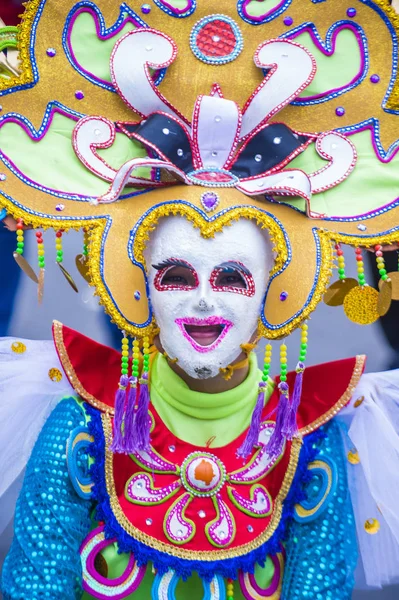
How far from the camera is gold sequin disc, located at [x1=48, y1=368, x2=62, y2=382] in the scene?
8.71ft

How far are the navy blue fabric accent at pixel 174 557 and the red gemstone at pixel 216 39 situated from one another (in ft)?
3.72

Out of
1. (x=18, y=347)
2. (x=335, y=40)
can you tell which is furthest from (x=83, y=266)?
(x=335, y=40)

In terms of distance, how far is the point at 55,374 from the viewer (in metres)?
2.66

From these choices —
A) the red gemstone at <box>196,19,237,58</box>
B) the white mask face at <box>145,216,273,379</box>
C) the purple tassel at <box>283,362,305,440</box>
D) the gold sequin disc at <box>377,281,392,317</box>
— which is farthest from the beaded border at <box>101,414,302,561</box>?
the red gemstone at <box>196,19,237,58</box>

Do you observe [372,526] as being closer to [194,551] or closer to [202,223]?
[194,551]

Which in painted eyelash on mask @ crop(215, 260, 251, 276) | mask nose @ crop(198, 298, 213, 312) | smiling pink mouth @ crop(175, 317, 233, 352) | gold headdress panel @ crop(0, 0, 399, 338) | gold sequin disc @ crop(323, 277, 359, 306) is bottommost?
smiling pink mouth @ crop(175, 317, 233, 352)

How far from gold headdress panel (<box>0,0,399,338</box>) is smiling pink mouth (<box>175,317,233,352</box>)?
5.0 inches

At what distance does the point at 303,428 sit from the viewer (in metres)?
2.64

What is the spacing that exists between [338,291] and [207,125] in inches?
24.3

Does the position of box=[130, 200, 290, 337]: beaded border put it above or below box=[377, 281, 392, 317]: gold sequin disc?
above

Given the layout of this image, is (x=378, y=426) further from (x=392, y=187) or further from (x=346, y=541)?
(x=392, y=187)

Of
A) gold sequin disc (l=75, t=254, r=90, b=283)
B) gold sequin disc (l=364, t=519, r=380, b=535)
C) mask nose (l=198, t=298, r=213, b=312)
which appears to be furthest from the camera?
gold sequin disc (l=75, t=254, r=90, b=283)

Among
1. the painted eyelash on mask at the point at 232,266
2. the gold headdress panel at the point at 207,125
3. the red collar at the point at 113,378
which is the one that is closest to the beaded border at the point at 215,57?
the gold headdress panel at the point at 207,125

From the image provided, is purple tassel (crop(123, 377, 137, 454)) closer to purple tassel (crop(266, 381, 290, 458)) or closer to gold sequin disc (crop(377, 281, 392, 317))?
purple tassel (crop(266, 381, 290, 458))
